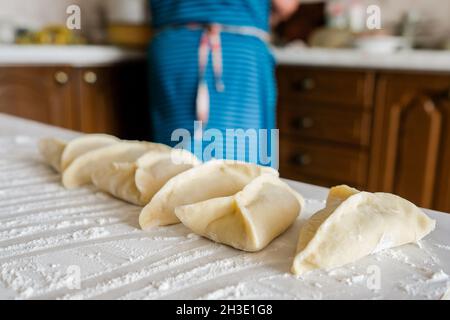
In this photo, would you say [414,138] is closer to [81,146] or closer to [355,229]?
[81,146]

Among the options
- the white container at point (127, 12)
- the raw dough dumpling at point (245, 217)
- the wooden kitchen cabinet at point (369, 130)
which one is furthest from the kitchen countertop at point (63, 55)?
the raw dough dumpling at point (245, 217)

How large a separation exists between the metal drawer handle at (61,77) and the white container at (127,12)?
0.37 m

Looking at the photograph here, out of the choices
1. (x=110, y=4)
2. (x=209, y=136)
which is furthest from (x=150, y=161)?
(x=110, y=4)

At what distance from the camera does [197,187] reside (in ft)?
1.91

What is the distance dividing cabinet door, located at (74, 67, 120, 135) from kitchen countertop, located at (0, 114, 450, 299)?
1430 millimetres

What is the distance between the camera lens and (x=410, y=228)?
0.50 m

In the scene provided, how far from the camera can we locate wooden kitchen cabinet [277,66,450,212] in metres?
1.69

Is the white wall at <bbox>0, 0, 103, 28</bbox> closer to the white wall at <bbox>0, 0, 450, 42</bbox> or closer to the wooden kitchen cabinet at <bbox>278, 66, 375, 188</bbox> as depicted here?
the white wall at <bbox>0, 0, 450, 42</bbox>

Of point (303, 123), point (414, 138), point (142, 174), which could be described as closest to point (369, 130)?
point (414, 138)

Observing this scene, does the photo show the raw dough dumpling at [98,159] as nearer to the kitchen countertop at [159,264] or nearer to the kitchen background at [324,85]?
the kitchen countertop at [159,264]

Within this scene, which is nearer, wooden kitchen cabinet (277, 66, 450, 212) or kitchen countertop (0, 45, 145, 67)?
wooden kitchen cabinet (277, 66, 450, 212)

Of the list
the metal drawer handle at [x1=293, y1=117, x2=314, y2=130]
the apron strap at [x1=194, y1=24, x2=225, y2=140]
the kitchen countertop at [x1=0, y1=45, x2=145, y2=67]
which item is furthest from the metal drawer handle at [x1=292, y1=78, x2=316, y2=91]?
the kitchen countertop at [x1=0, y1=45, x2=145, y2=67]

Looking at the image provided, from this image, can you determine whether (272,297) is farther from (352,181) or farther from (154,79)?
(352,181)

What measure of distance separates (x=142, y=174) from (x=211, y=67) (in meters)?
1.04
